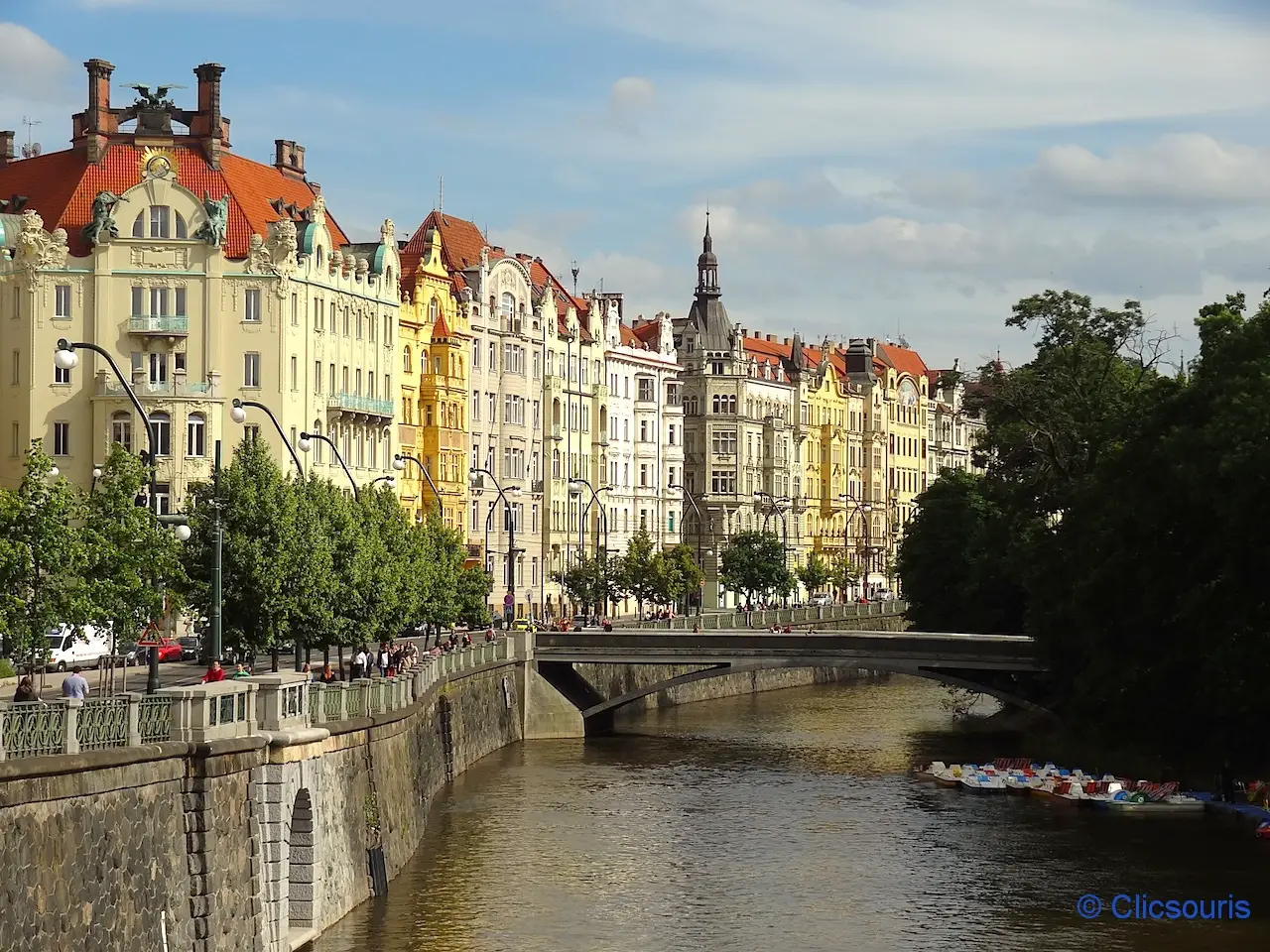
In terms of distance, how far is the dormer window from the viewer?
3999 inches

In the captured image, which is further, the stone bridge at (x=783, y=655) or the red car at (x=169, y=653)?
the stone bridge at (x=783, y=655)

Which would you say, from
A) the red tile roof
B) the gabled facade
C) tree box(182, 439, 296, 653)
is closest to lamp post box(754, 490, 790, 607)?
the gabled facade

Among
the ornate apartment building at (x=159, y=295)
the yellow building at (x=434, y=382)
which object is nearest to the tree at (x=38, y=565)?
the ornate apartment building at (x=159, y=295)

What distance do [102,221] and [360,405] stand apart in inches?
615

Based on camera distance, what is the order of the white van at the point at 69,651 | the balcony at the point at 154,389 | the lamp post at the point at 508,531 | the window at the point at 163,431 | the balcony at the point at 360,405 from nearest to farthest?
the white van at the point at 69,651 < the window at the point at 163,431 < the balcony at the point at 154,389 < the balcony at the point at 360,405 < the lamp post at the point at 508,531

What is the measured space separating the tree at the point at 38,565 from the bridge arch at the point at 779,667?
44.8m

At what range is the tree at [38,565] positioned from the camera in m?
44.5

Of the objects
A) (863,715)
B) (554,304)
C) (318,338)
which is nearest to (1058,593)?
(863,715)

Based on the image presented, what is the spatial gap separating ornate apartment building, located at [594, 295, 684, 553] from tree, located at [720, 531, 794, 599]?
6.26m

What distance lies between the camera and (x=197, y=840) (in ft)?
122

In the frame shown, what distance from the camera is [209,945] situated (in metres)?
36.9

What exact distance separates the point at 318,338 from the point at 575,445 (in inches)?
1549

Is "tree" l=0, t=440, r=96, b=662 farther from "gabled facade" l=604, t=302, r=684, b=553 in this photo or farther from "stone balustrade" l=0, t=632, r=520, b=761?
"gabled facade" l=604, t=302, r=684, b=553

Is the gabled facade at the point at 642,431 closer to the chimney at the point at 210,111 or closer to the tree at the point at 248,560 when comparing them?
the chimney at the point at 210,111
